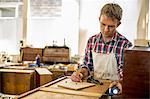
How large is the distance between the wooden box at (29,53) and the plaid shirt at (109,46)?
3285 mm

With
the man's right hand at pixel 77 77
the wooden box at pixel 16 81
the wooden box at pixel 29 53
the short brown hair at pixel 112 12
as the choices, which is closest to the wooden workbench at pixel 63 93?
the man's right hand at pixel 77 77

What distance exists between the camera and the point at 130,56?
1.25 m

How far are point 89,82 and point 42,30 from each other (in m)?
4.08

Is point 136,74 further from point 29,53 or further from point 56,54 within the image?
point 29,53

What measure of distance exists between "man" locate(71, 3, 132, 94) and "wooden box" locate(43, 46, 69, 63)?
2.99m

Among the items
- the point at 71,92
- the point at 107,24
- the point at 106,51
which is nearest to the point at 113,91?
the point at 71,92

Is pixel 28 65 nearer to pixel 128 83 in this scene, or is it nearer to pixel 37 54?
pixel 37 54

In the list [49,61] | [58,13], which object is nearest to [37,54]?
[49,61]

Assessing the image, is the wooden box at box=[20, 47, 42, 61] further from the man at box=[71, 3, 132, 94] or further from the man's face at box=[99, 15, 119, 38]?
the man's face at box=[99, 15, 119, 38]

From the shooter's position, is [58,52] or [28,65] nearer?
[28,65]

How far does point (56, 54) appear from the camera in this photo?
17.4ft

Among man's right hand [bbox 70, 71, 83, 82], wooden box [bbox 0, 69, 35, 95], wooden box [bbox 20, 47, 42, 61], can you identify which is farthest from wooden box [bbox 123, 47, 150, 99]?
wooden box [bbox 20, 47, 42, 61]

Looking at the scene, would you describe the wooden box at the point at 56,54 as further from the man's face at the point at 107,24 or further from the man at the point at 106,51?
the man's face at the point at 107,24

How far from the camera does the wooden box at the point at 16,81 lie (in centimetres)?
422
